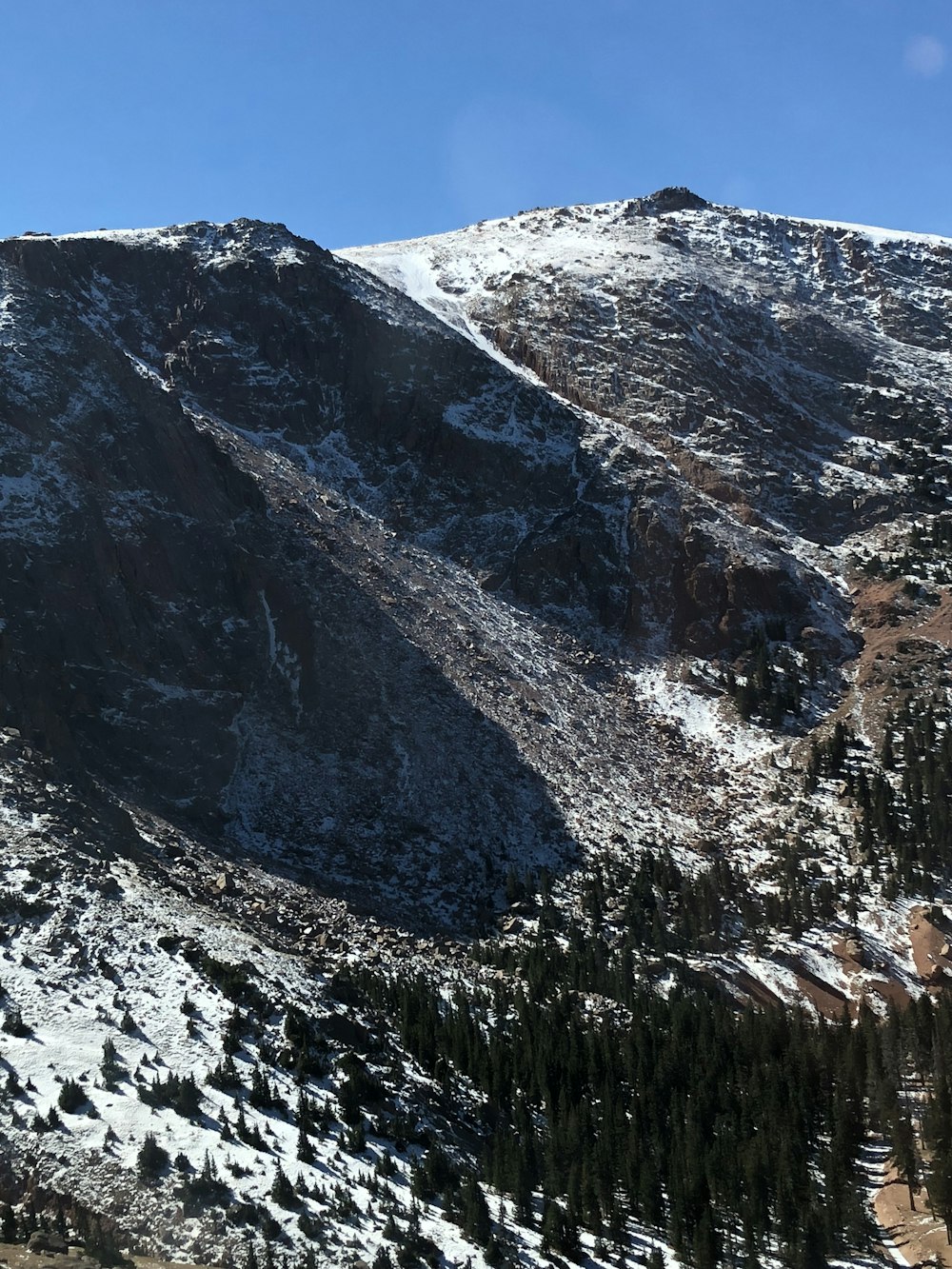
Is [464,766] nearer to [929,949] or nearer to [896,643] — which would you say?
A: [929,949]

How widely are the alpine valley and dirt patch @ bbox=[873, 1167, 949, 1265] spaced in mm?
182

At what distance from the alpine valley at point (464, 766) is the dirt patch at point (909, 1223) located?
7.2 inches

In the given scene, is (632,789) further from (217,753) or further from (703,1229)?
(703,1229)

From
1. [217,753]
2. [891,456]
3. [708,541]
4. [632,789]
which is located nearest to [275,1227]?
[217,753]

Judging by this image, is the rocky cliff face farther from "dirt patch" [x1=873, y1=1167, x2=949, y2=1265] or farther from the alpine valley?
"dirt patch" [x1=873, y1=1167, x2=949, y2=1265]

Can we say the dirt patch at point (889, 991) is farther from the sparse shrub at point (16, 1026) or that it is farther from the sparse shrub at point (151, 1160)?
the sparse shrub at point (16, 1026)

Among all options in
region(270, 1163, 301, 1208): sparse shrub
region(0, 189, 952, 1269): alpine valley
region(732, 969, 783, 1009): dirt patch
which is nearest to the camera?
region(270, 1163, 301, 1208): sparse shrub

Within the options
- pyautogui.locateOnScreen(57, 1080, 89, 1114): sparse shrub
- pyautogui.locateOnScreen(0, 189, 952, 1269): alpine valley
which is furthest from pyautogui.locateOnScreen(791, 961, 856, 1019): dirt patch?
pyautogui.locateOnScreen(57, 1080, 89, 1114): sparse shrub

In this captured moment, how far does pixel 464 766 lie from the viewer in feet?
236

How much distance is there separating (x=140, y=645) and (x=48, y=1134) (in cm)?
4130

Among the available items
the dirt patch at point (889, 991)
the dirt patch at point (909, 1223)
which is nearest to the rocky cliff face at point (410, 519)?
the dirt patch at point (889, 991)

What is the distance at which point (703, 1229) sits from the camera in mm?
36312

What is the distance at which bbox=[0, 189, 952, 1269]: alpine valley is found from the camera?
36719 millimetres

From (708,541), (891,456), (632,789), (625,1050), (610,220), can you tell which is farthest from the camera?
(610,220)
